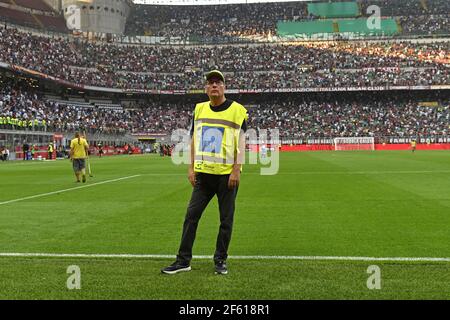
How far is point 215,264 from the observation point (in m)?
5.78

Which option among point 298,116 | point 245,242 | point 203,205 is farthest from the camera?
point 298,116

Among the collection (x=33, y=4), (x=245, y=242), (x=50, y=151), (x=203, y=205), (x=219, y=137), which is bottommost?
(x=245, y=242)

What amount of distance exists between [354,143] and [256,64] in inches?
1048

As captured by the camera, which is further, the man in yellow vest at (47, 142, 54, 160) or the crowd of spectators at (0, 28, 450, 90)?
the crowd of spectators at (0, 28, 450, 90)

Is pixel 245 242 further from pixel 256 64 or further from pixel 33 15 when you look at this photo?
pixel 33 15

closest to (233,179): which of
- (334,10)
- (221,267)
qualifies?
(221,267)

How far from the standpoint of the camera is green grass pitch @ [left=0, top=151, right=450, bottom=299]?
507 centimetres

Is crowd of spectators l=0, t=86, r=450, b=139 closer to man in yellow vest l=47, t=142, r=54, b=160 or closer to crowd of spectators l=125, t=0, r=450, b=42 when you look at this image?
man in yellow vest l=47, t=142, r=54, b=160


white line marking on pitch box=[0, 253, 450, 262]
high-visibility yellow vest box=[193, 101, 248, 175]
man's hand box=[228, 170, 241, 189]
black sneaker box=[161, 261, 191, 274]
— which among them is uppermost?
high-visibility yellow vest box=[193, 101, 248, 175]

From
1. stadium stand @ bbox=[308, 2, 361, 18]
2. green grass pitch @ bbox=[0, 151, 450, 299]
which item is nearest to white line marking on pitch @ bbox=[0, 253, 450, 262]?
green grass pitch @ bbox=[0, 151, 450, 299]

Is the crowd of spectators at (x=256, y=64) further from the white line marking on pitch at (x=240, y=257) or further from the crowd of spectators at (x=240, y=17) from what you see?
the white line marking on pitch at (x=240, y=257)

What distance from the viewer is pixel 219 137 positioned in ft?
19.3

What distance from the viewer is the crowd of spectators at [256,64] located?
261 feet

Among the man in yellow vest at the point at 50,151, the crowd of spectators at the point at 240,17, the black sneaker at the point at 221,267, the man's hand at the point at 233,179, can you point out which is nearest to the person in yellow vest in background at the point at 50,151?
the man in yellow vest at the point at 50,151
